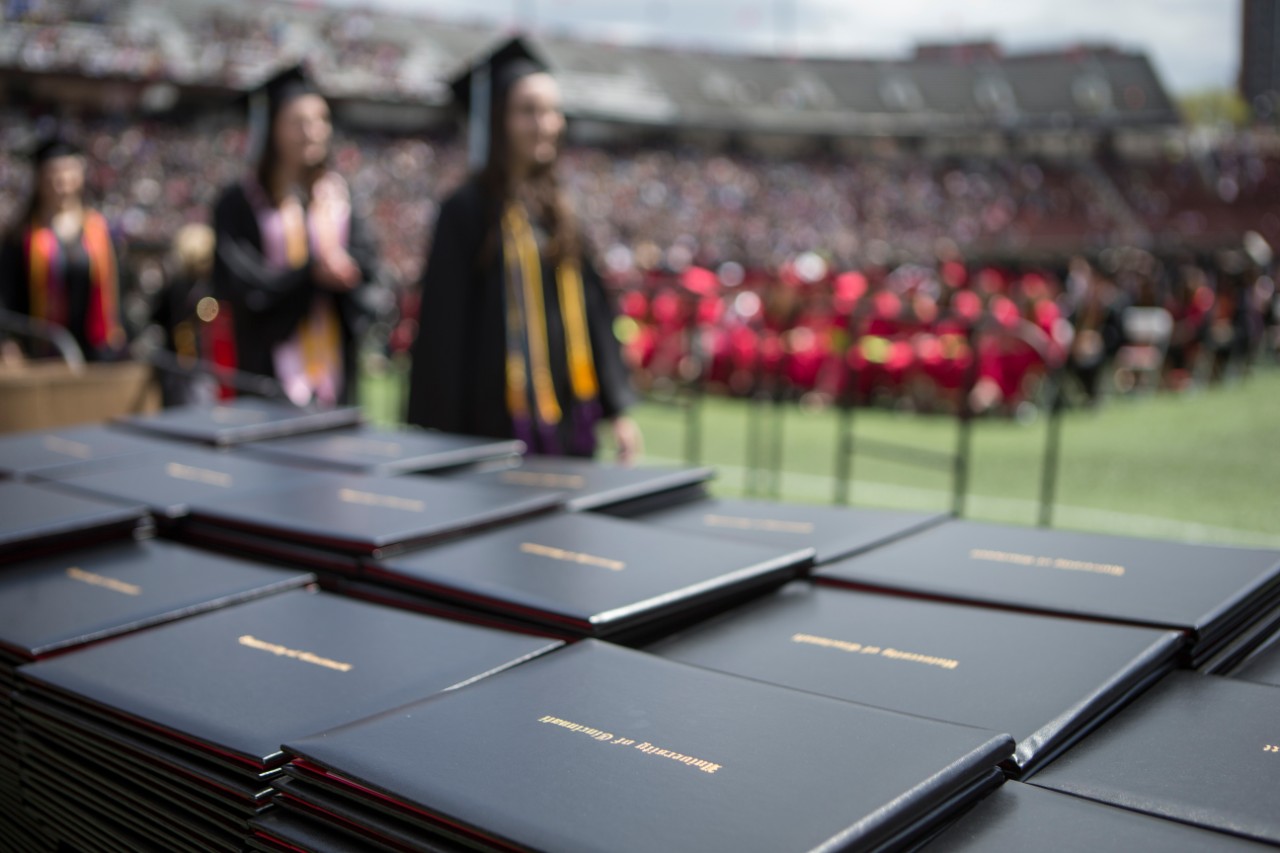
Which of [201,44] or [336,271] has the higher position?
[201,44]

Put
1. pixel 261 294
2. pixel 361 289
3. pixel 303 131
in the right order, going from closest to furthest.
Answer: pixel 303 131 → pixel 261 294 → pixel 361 289

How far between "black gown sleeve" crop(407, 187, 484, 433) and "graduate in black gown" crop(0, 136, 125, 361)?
280cm

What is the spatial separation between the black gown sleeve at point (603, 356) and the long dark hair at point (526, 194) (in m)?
0.13

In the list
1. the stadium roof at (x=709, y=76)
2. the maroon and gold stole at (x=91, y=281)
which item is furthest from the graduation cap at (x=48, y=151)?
the stadium roof at (x=709, y=76)

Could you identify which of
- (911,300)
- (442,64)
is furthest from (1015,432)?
(442,64)

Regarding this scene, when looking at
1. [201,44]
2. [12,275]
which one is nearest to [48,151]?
[12,275]

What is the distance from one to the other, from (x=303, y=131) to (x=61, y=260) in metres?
2.51

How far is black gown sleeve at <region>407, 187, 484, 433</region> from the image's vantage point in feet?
9.81

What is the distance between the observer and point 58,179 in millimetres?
4992

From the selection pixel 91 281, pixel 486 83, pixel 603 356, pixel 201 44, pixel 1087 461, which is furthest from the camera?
pixel 201 44

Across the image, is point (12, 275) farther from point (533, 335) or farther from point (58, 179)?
point (533, 335)

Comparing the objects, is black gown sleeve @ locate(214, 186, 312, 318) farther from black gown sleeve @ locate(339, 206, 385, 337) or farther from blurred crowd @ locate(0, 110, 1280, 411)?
blurred crowd @ locate(0, 110, 1280, 411)

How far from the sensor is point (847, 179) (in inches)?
1644

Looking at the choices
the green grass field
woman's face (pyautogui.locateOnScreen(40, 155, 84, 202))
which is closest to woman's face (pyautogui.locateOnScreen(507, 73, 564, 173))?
woman's face (pyautogui.locateOnScreen(40, 155, 84, 202))
